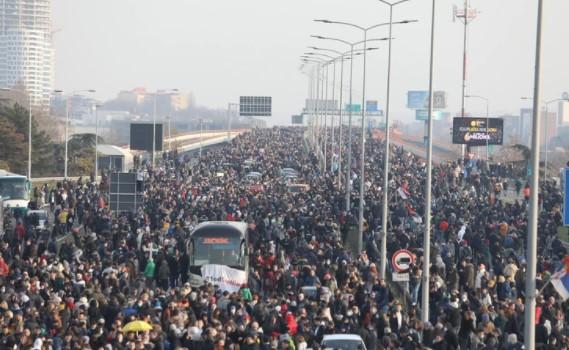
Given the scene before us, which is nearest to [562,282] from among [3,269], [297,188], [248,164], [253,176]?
[3,269]

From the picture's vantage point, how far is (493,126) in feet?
242

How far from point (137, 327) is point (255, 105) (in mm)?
136277

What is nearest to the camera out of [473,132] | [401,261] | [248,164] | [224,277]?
[401,261]

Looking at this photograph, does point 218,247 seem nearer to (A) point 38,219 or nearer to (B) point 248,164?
(A) point 38,219

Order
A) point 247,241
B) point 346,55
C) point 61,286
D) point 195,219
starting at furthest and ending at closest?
point 346,55 < point 195,219 < point 247,241 < point 61,286

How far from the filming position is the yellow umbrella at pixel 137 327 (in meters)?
22.0

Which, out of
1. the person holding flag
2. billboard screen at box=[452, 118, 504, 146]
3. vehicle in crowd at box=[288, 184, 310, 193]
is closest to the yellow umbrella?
the person holding flag

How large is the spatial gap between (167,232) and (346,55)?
3154cm

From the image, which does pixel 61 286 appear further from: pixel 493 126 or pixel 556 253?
pixel 493 126

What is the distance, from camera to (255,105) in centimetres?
15788

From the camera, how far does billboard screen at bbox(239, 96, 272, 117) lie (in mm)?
157125

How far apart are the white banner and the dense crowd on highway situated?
31cm

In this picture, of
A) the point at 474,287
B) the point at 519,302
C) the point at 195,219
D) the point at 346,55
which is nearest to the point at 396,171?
the point at 346,55

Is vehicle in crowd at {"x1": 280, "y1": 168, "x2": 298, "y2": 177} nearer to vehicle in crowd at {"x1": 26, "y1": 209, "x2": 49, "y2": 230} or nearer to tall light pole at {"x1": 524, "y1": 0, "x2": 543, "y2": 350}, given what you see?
vehicle in crowd at {"x1": 26, "y1": 209, "x2": 49, "y2": 230}
